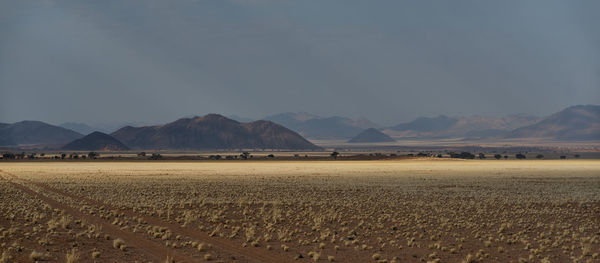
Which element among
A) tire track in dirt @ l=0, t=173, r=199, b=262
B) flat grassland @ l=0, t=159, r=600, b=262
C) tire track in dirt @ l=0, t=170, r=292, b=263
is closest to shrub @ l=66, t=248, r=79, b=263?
flat grassland @ l=0, t=159, r=600, b=262

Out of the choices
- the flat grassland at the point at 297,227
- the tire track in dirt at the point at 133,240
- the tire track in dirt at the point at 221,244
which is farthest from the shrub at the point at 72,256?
the tire track in dirt at the point at 221,244

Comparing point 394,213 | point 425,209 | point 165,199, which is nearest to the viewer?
point 394,213

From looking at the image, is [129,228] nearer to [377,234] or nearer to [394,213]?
[377,234]

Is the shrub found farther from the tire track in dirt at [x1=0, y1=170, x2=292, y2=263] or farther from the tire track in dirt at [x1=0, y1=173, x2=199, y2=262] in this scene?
the tire track in dirt at [x1=0, y1=170, x2=292, y2=263]

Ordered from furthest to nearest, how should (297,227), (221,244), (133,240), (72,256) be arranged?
(297,227), (133,240), (221,244), (72,256)

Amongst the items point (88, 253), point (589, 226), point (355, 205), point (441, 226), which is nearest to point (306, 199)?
point (355, 205)

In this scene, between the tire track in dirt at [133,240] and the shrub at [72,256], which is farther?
the tire track in dirt at [133,240]

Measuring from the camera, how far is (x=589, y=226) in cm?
2467

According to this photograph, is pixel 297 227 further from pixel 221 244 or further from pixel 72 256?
pixel 72 256

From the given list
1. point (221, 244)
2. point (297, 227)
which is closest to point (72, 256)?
point (221, 244)

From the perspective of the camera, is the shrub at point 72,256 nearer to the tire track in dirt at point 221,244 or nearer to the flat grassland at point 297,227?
the flat grassland at point 297,227

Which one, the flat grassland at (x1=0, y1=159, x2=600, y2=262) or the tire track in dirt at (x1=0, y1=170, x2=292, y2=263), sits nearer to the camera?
the tire track in dirt at (x1=0, y1=170, x2=292, y2=263)

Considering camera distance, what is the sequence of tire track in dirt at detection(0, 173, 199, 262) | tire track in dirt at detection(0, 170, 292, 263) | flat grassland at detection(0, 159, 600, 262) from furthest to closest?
flat grassland at detection(0, 159, 600, 262), tire track in dirt at detection(0, 170, 292, 263), tire track in dirt at detection(0, 173, 199, 262)

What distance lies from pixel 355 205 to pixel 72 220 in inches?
541
